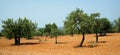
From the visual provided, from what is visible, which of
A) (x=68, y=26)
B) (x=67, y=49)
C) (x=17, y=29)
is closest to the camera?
(x=67, y=49)

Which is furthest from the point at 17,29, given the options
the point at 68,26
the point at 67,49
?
the point at 67,49

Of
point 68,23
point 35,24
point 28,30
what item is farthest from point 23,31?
point 68,23

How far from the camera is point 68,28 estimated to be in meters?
42.5

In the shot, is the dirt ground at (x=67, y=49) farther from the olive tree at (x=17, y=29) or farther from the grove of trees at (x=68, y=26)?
the olive tree at (x=17, y=29)

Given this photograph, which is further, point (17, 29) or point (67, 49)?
point (17, 29)

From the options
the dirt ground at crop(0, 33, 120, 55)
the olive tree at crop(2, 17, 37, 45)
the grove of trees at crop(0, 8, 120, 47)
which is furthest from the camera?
the olive tree at crop(2, 17, 37, 45)

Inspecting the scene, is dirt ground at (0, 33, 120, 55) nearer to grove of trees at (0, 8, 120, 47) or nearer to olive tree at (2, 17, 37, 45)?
grove of trees at (0, 8, 120, 47)

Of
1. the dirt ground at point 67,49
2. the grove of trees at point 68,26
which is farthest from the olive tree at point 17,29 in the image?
the dirt ground at point 67,49

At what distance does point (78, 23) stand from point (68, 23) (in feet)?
7.23

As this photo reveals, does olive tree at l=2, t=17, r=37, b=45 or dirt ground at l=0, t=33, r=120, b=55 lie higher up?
olive tree at l=2, t=17, r=37, b=45

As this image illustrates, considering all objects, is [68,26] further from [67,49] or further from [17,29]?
[17,29]

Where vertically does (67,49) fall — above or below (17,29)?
below

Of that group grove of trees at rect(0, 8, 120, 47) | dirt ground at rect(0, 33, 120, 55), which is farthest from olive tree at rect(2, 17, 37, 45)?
dirt ground at rect(0, 33, 120, 55)

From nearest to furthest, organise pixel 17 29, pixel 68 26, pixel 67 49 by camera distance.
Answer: pixel 67 49 < pixel 68 26 < pixel 17 29
